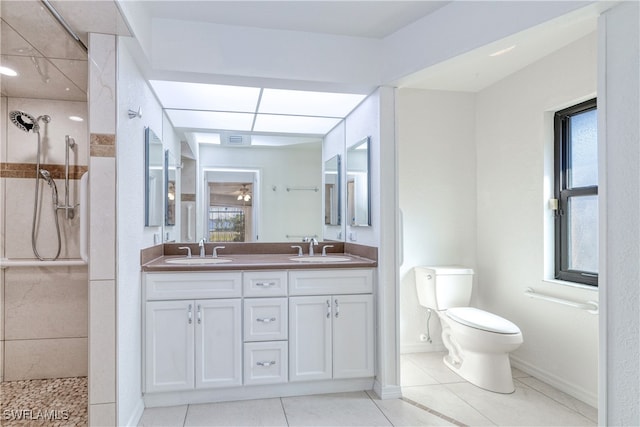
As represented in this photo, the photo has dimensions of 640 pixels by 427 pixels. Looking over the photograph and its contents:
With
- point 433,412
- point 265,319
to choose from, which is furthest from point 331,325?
point 433,412

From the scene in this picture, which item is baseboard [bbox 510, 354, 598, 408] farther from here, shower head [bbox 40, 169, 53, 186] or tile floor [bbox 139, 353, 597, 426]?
shower head [bbox 40, 169, 53, 186]

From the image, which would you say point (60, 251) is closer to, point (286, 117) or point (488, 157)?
point (286, 117)

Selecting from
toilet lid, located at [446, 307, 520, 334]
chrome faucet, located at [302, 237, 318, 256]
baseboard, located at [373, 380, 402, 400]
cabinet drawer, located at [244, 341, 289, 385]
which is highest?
chrome faucet, located at [302, 237, 318, 256]

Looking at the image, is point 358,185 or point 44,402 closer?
point 44,402

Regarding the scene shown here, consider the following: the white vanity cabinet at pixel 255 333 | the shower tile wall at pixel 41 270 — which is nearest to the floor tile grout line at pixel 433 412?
the white vanity cabinet at pixel 255 333

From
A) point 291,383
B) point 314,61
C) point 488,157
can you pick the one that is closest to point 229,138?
point 314,61

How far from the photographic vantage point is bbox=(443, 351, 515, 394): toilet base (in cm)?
253

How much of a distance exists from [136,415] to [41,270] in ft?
3.97

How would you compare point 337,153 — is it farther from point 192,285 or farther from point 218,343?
point 218,343

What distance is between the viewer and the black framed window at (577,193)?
8.06ft

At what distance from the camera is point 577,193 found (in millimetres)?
2541

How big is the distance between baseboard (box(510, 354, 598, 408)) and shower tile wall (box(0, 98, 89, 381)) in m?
3.16

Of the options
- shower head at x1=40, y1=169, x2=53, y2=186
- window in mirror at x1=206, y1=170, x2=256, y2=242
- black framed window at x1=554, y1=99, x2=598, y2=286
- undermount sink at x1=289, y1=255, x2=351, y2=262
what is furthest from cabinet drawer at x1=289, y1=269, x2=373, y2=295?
shower head at x1=40, y1=169, x2=53, y2=186

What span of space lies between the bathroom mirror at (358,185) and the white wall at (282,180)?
13.9 inches
